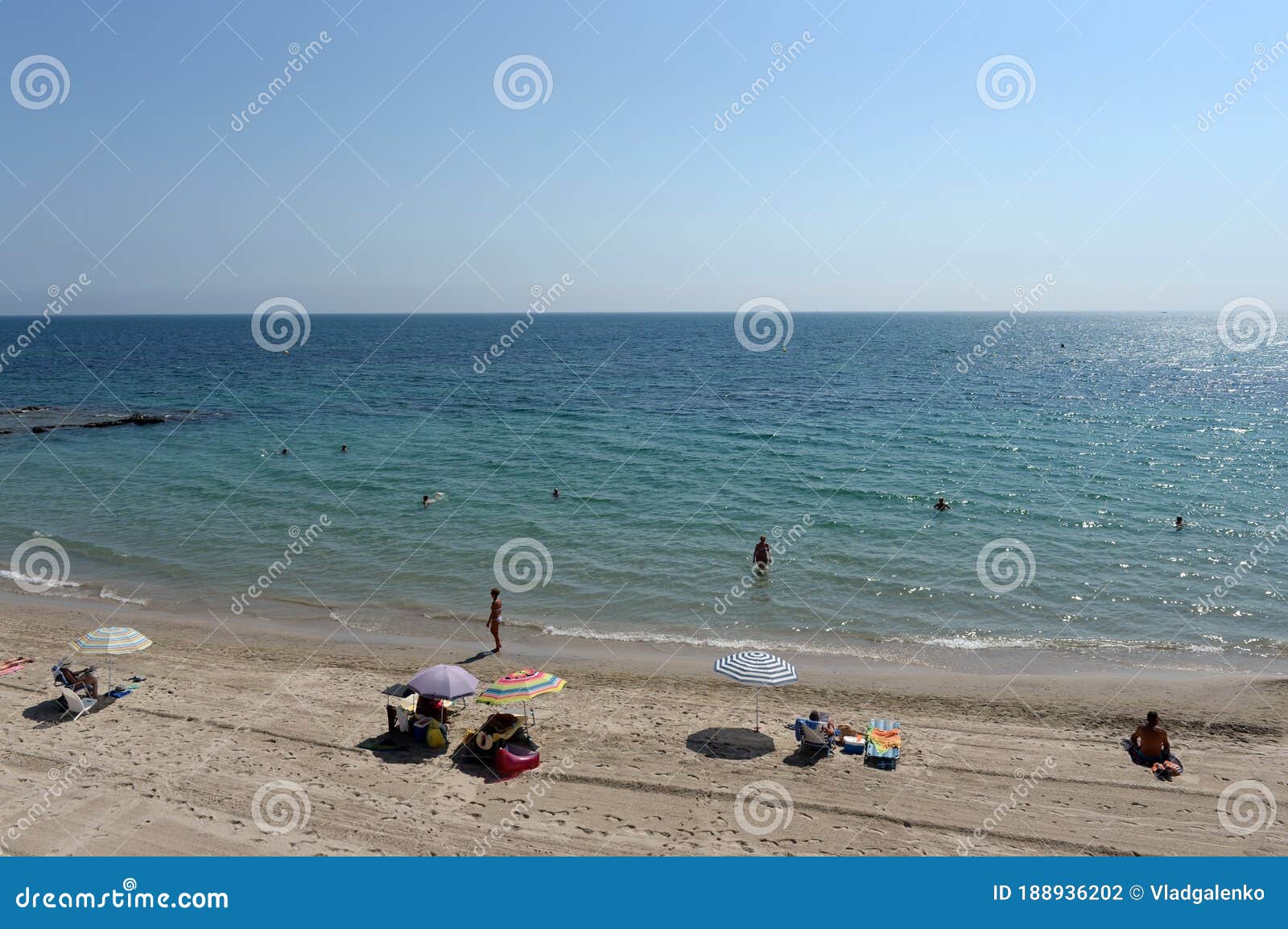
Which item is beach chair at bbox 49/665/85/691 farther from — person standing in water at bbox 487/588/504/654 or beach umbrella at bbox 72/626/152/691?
person standing in water at bbox 487/588/504/654

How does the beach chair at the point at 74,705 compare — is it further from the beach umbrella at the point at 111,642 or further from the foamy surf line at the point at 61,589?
the foamy surf line at the point at 61,589

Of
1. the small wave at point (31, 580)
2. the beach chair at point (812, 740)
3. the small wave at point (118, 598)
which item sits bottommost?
the beach chair at point (812, 740)

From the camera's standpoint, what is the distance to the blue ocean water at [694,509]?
2166cm

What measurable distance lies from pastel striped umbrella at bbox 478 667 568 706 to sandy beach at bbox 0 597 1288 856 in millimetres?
927

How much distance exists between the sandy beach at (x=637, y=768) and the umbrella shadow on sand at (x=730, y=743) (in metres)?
0.05

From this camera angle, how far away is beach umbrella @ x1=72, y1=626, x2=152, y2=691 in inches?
592

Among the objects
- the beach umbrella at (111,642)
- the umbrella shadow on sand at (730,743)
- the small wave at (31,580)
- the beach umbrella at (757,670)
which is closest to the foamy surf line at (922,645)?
the beach umbrella at (757,670)

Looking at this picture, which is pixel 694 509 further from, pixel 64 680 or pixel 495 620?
pixel 64 680

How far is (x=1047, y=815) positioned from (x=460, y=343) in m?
137

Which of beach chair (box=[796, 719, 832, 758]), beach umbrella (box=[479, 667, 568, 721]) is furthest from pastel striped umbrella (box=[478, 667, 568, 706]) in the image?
beach chair (box=[796, 719, 832, 758])

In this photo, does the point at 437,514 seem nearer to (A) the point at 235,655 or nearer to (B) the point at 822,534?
(A) the point at 235,655

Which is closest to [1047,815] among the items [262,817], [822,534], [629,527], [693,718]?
[693,718]

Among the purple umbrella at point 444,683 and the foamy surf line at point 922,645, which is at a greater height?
the foamy surf line at point 922,645

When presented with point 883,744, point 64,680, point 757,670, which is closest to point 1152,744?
point 883,744
